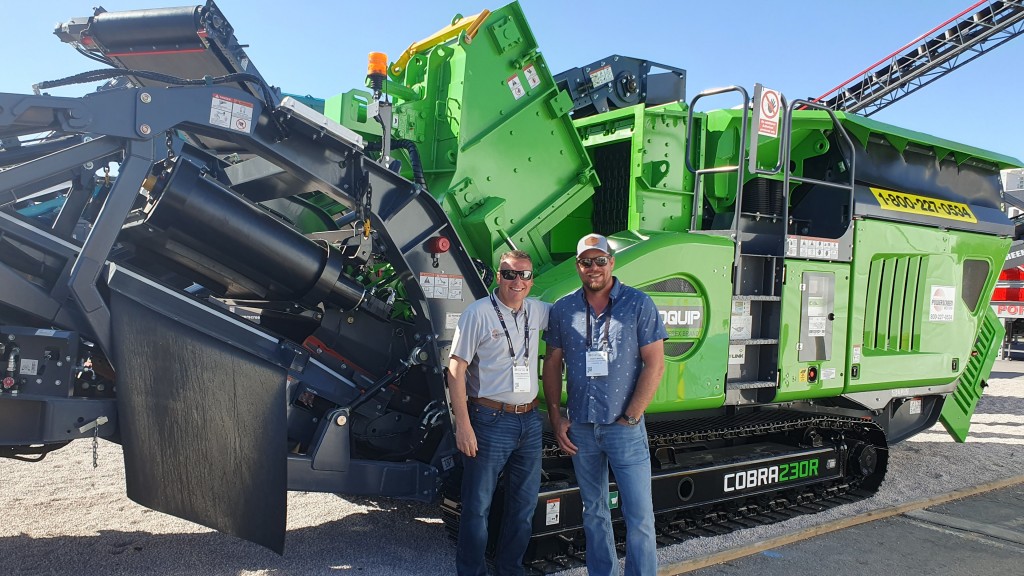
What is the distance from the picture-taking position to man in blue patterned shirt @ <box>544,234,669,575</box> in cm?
335

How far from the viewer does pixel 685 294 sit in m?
4.50

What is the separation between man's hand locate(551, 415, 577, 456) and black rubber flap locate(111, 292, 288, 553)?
3.93 feet

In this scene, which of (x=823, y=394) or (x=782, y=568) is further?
(x=823, y=394)

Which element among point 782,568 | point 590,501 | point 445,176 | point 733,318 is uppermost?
point 445,176

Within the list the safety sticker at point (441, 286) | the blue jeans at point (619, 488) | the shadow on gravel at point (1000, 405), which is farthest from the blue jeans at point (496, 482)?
the shadow on gravel at point (1000, 405)

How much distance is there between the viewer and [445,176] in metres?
4.41

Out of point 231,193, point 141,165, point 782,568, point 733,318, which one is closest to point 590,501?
point 782,568

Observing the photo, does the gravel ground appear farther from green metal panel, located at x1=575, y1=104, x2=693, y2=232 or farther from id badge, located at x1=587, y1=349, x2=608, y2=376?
green metal panel, located at x1=575, y1=104, x2=693, y2=232

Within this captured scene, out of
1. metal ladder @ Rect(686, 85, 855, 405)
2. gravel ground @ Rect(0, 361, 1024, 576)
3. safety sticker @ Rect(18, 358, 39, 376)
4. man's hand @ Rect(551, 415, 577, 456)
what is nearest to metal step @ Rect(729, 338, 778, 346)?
metal ladder @ Rect(686, 85, 855, 405)

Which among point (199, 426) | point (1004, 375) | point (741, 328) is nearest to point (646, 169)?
point (741, 328)

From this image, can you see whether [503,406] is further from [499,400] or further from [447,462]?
[447,462]

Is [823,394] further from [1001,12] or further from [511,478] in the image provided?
[1001,12]

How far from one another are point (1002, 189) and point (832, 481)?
9.42 feet

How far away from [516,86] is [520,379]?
194 centimetres
